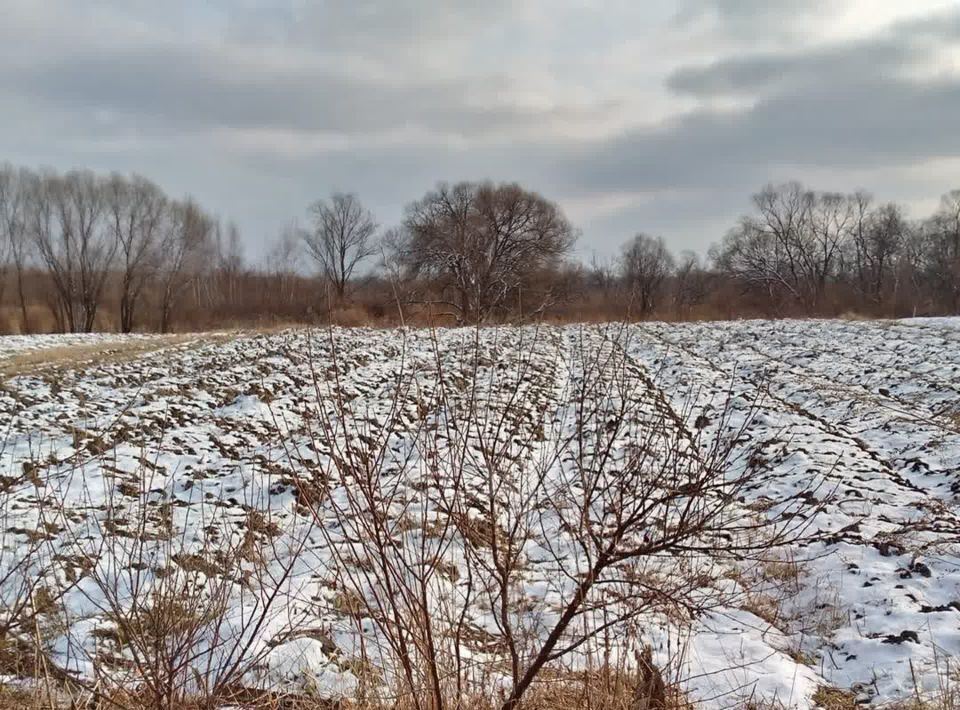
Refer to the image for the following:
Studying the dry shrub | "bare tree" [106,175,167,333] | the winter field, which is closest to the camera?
the winter field

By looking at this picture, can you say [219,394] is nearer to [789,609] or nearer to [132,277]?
[789,609]

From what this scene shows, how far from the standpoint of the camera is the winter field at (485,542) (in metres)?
2.43

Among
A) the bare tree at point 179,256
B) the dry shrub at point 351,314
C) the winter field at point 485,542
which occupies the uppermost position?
the bare tree at point 179,256

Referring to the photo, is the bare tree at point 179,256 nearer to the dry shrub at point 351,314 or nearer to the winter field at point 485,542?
the winter field at point 485,542

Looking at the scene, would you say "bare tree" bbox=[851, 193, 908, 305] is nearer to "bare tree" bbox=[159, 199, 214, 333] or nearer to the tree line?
the tree line

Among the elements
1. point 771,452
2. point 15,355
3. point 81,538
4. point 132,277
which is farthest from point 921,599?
point 132,277

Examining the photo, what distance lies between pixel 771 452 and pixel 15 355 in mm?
21181

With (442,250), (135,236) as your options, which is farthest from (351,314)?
(135,236)

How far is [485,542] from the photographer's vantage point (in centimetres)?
266

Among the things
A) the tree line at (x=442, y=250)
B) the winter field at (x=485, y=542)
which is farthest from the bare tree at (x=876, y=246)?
the winter field at (x=485, y=542)

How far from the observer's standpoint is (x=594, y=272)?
3.46m

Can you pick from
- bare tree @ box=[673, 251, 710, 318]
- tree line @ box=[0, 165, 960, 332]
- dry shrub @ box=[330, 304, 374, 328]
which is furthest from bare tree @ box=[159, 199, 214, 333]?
dry shrub @ box=[330, 304, 374, 328]

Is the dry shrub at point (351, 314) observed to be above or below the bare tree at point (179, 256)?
below

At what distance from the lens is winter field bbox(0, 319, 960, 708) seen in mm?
2434
